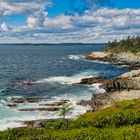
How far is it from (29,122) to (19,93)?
33976 millimetres

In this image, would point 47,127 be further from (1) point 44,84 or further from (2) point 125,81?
(1) point 44,84

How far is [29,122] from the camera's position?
68938 millimetres

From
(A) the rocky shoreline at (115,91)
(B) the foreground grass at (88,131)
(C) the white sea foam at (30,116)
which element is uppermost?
(B) the foreground grass at (88,131)

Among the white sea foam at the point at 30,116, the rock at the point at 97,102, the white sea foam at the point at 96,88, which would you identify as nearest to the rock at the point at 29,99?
the white sea foam at the point at 30,116

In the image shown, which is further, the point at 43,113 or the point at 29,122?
the point at 43,113

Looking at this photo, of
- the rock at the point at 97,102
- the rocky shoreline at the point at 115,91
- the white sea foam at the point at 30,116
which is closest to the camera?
the white sea foam at the point at 30,116

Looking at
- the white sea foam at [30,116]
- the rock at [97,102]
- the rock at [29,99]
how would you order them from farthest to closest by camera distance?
the rock at [29,99] → the rock at [97,102] → the white sea foam at [30,116]

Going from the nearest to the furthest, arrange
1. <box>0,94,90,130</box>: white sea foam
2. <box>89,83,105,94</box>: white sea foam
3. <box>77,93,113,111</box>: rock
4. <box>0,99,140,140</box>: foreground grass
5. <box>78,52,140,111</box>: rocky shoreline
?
1. <box>0,99,140,140</box>: foreground grass
2. <box>0,94,90,130</box>: white sea foam
3. <box>77,93,113,111</box>: rock
4. <box>78,52,140,111</box>: rocky shoreline
5. <box>89,83,105,94</box>: white sea foam

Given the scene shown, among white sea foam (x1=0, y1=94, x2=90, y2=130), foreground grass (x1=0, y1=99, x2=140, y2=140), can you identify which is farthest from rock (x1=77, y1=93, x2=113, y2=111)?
foreground grass (x1=0, y1=99, x2=140, y2=140)

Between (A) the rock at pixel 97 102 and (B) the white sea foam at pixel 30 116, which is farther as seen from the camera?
(A) the rock at pixel 97 102

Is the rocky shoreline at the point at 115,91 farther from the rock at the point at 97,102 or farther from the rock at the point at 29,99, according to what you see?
the rock at the point at 29,99

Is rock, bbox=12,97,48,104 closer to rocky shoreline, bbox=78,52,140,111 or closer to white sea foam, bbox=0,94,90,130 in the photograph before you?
white sea foam, bbox=0,94,90,130

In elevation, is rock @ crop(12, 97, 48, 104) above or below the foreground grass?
below

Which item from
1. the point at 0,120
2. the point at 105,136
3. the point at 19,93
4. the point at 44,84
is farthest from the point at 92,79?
the point at 105,136
